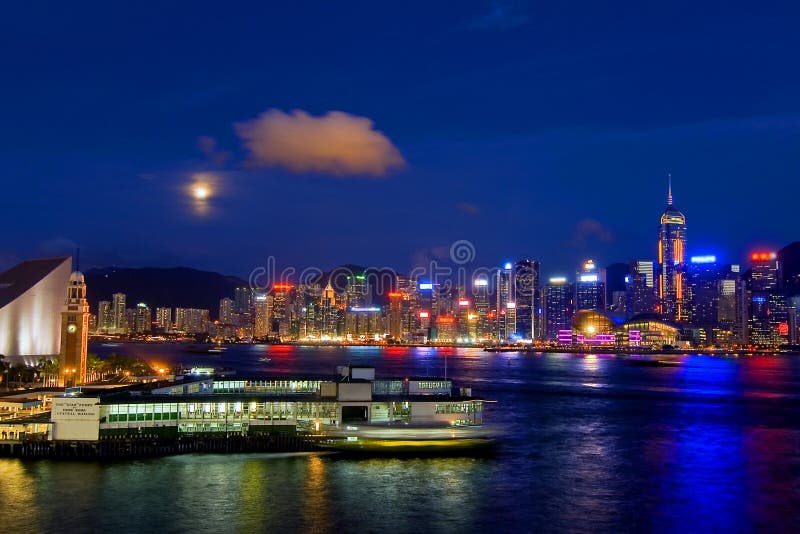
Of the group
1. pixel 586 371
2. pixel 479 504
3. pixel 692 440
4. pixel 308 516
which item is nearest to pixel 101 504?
pixel 308 516

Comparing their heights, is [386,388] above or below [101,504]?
above

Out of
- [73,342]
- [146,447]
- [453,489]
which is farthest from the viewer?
[73,342]

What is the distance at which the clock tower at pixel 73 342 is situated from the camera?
63.2m

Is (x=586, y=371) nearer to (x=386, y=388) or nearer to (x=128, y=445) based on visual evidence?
(x=386, y=388)

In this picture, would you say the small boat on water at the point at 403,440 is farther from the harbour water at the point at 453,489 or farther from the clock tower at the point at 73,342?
the clock tower at the point at 73,342

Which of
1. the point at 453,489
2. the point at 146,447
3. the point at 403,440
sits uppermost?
the point at 403,440

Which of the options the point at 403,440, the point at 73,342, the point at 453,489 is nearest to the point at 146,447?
the point at 403,440

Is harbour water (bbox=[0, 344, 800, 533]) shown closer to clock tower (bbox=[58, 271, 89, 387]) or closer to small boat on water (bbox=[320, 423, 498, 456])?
small boat on water (bbox=[320, 423, 498, 456])

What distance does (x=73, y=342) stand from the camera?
63781 millimetres

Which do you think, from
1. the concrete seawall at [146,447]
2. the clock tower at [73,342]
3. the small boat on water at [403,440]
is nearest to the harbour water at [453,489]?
the small boat on water at [403,440]

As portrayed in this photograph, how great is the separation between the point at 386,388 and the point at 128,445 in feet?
47.8

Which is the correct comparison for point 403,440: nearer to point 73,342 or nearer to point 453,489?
point 453,489

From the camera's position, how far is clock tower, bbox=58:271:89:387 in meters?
63.2

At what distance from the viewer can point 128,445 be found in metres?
40.2
